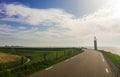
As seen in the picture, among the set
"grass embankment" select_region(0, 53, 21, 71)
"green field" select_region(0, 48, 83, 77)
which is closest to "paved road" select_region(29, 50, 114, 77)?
"green field" select_region(0, 48, 83, 77)

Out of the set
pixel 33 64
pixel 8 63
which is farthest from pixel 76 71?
pixel 8 63

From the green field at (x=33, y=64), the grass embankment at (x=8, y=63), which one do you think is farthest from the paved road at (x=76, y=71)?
the grass embankment at (x=8, y=63)

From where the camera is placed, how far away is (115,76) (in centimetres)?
1364

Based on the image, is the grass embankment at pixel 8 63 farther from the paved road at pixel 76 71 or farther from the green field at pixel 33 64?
the paved road at pixel 76 71

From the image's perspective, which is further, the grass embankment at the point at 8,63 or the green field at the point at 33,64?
the grass embankment at the point at 8,63

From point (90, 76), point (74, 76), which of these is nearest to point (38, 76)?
point (74, 76)

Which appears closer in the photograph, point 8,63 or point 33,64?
point 33,64

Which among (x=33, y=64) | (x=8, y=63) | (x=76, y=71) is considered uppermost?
(x=33, y=64)

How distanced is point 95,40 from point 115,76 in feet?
263

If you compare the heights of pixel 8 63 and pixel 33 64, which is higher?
pixel 33 64

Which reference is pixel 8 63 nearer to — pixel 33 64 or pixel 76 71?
pixel 33 64

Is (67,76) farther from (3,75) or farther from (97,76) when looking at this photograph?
(3,75)

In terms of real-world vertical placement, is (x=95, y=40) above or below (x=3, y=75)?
above

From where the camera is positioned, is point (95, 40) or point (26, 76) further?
point (95, 40)
